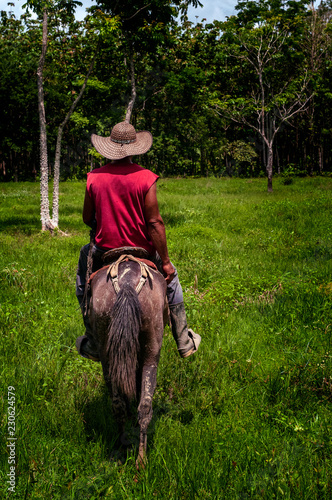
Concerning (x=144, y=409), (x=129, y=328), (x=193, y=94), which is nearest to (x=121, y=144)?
(x=129, y=328)

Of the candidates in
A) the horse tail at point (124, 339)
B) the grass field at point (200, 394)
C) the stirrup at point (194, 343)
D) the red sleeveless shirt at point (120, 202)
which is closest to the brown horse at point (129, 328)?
the horse tail at point (124, 339)

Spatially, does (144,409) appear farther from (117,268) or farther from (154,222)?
(154,222)

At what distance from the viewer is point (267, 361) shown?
4.47 metres

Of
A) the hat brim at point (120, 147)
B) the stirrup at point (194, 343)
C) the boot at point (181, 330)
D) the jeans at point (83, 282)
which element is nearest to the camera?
the hat brim at point (120, 147)

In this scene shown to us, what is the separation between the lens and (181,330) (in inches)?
149

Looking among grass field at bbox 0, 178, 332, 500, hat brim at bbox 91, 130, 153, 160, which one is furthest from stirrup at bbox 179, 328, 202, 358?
hat brim at bbox 91, 130, 153, 160

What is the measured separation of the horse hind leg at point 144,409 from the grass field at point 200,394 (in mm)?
113

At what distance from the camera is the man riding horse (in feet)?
10.3

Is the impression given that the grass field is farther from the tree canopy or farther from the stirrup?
the tree canopy

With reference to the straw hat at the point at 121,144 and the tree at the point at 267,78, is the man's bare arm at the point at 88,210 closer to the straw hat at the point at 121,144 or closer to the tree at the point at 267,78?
the straw hat at the point at 121,144

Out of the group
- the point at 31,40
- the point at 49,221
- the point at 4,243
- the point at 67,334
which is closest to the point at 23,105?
the point at 31,40

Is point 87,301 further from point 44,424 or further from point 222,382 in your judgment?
point 222,382

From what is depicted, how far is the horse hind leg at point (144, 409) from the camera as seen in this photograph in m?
2.92

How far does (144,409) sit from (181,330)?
99 cm
